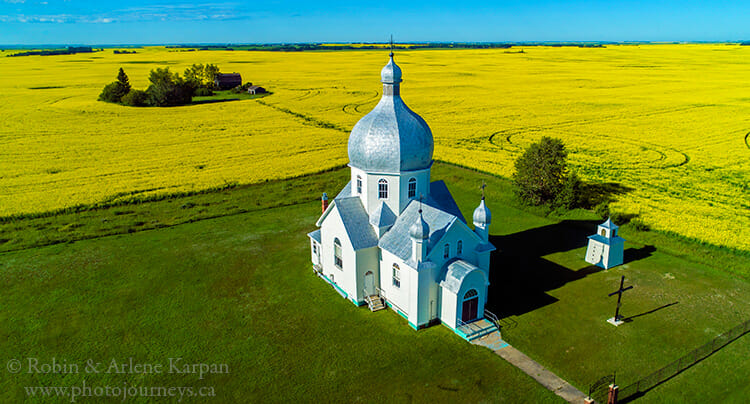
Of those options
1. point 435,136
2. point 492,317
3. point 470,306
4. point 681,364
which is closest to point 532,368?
point 492,317

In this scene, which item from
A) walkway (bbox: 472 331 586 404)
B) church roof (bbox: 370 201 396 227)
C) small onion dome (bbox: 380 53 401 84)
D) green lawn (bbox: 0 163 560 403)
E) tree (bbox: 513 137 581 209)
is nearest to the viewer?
walkway (bbox: 472 331 586 404)

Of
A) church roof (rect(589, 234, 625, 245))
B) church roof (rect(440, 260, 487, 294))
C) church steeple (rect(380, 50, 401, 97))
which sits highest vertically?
church steeple (rect(380, 50, 401, 97))

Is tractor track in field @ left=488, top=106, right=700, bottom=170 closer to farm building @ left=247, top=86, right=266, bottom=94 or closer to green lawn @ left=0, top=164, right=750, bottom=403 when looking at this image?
green lawn @ left=0, top=164, right=750, bottom=403

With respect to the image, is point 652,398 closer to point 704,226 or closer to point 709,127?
point 704,226

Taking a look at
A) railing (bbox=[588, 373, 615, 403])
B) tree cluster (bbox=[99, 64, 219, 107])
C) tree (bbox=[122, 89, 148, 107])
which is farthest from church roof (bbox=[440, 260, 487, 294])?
tree (bbox=[122, 89, 148, 107])

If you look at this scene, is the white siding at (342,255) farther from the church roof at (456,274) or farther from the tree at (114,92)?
the tree at (114,92)

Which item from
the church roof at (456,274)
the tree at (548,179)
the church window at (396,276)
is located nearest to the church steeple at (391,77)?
the church window at (396,276)

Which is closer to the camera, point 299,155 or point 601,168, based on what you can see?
point 601,168

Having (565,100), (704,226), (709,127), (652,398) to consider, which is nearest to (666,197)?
(704,226)
